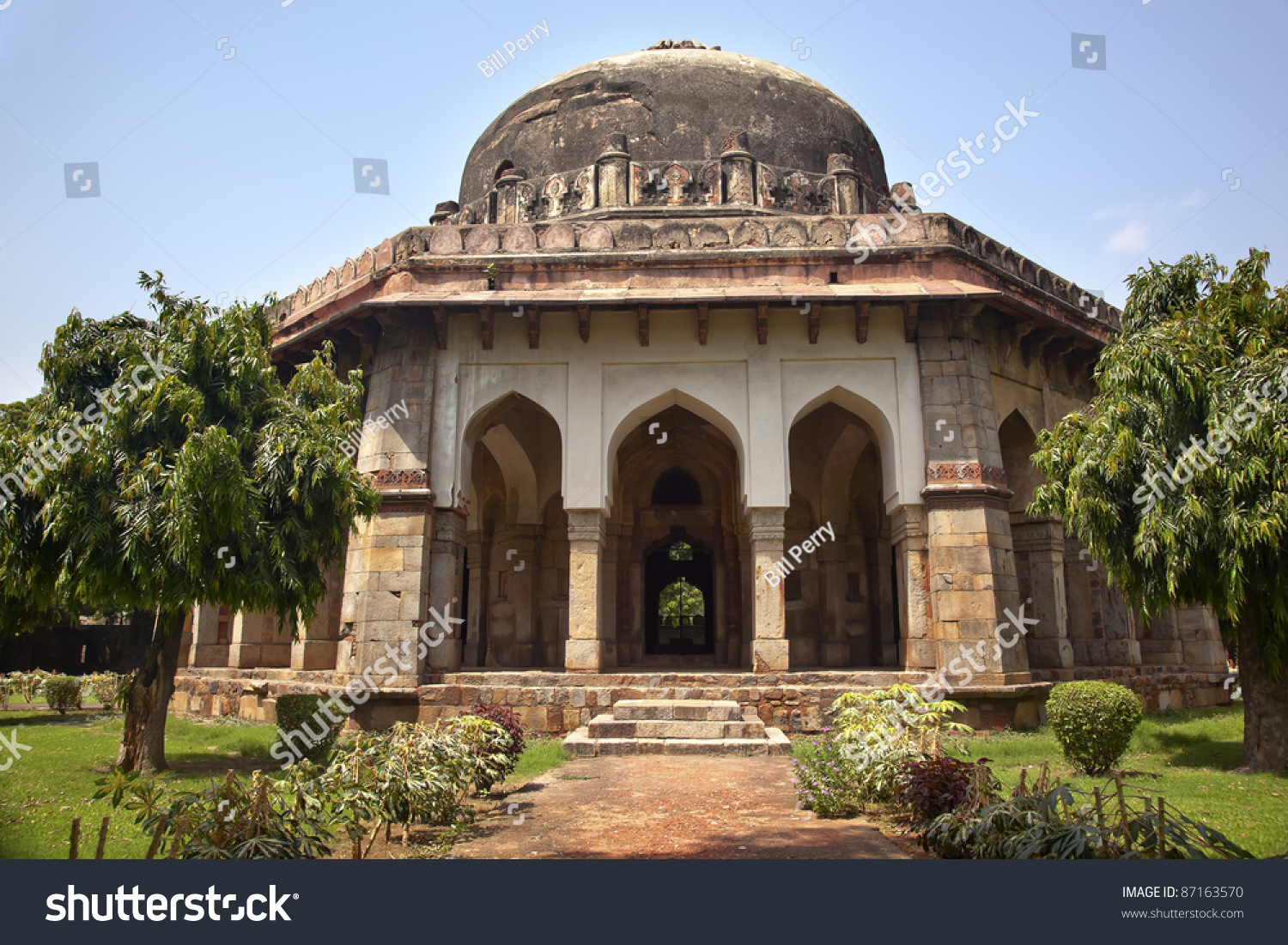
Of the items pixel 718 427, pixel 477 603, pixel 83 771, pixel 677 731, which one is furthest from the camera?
pixel 477 603

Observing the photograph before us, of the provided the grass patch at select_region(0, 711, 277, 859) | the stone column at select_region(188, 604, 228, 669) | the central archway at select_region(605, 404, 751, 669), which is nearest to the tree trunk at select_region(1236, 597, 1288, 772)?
the central archway at select_region(605, 404, 751, 669)

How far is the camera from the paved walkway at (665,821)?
4844 millimetres

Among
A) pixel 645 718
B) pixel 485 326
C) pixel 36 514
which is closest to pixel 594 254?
pixel 485 326

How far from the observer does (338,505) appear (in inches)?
321

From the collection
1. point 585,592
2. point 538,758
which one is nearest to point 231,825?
point 538,758

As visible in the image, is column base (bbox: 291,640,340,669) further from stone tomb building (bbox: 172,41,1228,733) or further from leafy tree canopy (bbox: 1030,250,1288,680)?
leafy tree canopy (bbox: 1030,250,1288,680)

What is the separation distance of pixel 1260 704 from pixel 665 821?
5799mm

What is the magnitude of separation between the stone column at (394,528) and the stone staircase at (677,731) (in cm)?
257

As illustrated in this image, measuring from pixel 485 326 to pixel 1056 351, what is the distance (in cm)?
829

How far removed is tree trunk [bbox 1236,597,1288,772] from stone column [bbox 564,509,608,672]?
6660 mm

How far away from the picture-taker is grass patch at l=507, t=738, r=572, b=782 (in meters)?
7.61

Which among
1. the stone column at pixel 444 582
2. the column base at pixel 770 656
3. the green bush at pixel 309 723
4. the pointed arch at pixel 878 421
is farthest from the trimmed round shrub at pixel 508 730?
the pointed arch at pixel 878 421

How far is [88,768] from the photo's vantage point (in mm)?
8375

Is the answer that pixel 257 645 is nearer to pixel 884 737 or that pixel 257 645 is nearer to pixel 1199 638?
pixel 884 737
